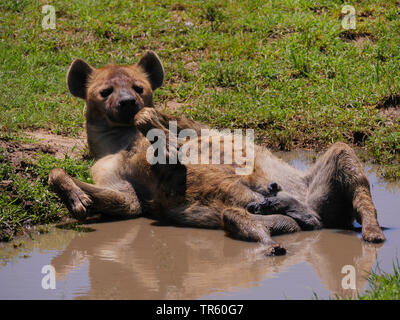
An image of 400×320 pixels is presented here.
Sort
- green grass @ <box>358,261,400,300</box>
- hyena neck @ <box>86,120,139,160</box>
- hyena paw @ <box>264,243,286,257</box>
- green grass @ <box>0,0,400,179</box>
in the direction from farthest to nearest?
green grass @ <box>0,0,400,179</box>, hyena neck @ <box>86,120,139,160</box>, hyena paw @ <box>264,243,286,257</box>, green grass @ <box>358,261,400,300</box>

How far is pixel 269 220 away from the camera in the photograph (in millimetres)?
4770

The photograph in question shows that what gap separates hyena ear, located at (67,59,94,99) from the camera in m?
5.98

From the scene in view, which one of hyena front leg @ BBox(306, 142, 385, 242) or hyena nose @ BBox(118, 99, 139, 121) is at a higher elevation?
hyena nose @ BBox(118, 99, 139, 121)

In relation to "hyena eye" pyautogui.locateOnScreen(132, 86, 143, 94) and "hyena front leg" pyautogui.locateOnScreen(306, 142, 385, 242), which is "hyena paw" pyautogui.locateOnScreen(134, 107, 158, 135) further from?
"hyena front leg" pyautogui.locateOnScreen(306, 142, 385, 242)

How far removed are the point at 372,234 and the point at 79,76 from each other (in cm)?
280

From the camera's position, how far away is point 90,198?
508cm

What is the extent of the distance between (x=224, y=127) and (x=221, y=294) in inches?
148

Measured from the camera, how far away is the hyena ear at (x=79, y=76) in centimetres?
598

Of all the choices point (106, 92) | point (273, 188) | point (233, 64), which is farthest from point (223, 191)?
point (233, 64)

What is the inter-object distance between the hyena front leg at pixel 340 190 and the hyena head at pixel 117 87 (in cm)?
149

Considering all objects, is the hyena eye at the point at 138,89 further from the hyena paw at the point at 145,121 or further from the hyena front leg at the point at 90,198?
the hyena front leg at the point at 90,198

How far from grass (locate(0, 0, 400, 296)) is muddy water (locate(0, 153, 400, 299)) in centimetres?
99

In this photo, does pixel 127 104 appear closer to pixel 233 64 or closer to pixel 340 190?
pixel 340 190

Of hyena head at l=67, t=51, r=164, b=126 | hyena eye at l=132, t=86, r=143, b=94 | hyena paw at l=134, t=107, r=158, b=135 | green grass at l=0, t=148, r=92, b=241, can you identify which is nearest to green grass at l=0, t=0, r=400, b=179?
hyena head at l=67, t=51, r=164, b=126
